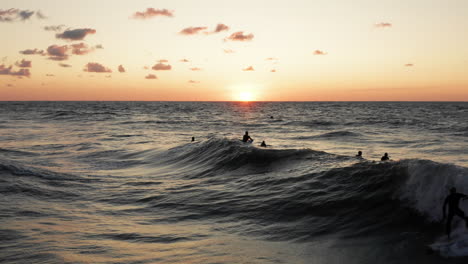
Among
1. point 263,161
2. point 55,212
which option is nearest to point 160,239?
point 55,212

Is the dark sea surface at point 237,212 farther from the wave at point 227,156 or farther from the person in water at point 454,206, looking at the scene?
the person in water at point 454,206

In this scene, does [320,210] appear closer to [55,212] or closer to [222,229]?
[222,229]

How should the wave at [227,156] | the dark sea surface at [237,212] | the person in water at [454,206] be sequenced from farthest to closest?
the wave at [227,156], the dark sea surface at [237,212], the person in water at [454,206]

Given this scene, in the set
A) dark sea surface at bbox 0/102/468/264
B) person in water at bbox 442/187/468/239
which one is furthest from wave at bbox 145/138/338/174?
person in water at bbox 442/187/468/239

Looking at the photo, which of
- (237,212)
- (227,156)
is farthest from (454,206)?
(227,156)

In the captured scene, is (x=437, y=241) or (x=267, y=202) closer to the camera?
(x=437, y=241)

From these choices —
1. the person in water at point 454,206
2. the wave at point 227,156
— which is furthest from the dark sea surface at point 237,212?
the person in water at point 454,206

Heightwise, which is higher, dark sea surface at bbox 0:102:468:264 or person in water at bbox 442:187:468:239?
person in water at bbox 442:187:468:239

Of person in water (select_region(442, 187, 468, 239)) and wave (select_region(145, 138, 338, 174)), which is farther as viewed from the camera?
wave (select_region(145, 138, 338, 174))

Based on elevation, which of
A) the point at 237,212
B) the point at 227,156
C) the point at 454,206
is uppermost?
the point at 454,206

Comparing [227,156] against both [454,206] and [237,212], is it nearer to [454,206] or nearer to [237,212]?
[237,212]

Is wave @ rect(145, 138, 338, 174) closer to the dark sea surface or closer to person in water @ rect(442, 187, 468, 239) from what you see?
the dark sea surface

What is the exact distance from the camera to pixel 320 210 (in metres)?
15.2

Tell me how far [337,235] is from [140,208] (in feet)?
26.6
